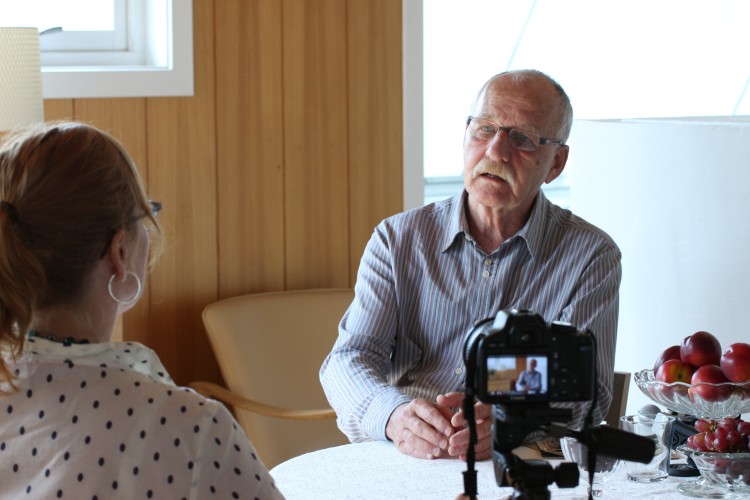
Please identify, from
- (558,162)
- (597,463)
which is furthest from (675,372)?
(558,162)

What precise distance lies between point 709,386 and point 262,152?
177 centimetres

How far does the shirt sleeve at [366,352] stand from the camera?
7.18 ft

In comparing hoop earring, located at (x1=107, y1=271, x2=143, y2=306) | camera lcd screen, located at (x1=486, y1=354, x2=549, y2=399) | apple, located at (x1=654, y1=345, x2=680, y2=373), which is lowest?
apple, located at (x1=654, y1=345, x2=680, y2=373)

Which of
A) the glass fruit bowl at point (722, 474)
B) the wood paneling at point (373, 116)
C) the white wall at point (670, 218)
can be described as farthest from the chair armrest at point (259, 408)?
the glass fruit bowl at point (722, 474)

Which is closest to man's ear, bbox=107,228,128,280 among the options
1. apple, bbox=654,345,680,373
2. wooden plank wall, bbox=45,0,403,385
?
apple, bbox=654,345,680,373

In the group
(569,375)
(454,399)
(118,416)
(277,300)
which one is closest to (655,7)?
A: (277,300)

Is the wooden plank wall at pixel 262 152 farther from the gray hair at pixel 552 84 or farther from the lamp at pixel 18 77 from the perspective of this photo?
the gray hair at pixel 552 84

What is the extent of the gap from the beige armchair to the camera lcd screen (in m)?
1.61

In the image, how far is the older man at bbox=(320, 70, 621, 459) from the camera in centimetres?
233

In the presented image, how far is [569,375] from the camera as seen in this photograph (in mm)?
1346

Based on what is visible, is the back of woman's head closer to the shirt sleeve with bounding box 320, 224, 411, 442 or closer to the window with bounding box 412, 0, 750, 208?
the shirt sleeve with bounding box 320, 224, 411, 442

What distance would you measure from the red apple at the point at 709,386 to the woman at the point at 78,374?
2.65ft

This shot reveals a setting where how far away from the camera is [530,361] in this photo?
4.39ft

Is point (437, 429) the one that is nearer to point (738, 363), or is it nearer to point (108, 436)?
point (738, 363)
